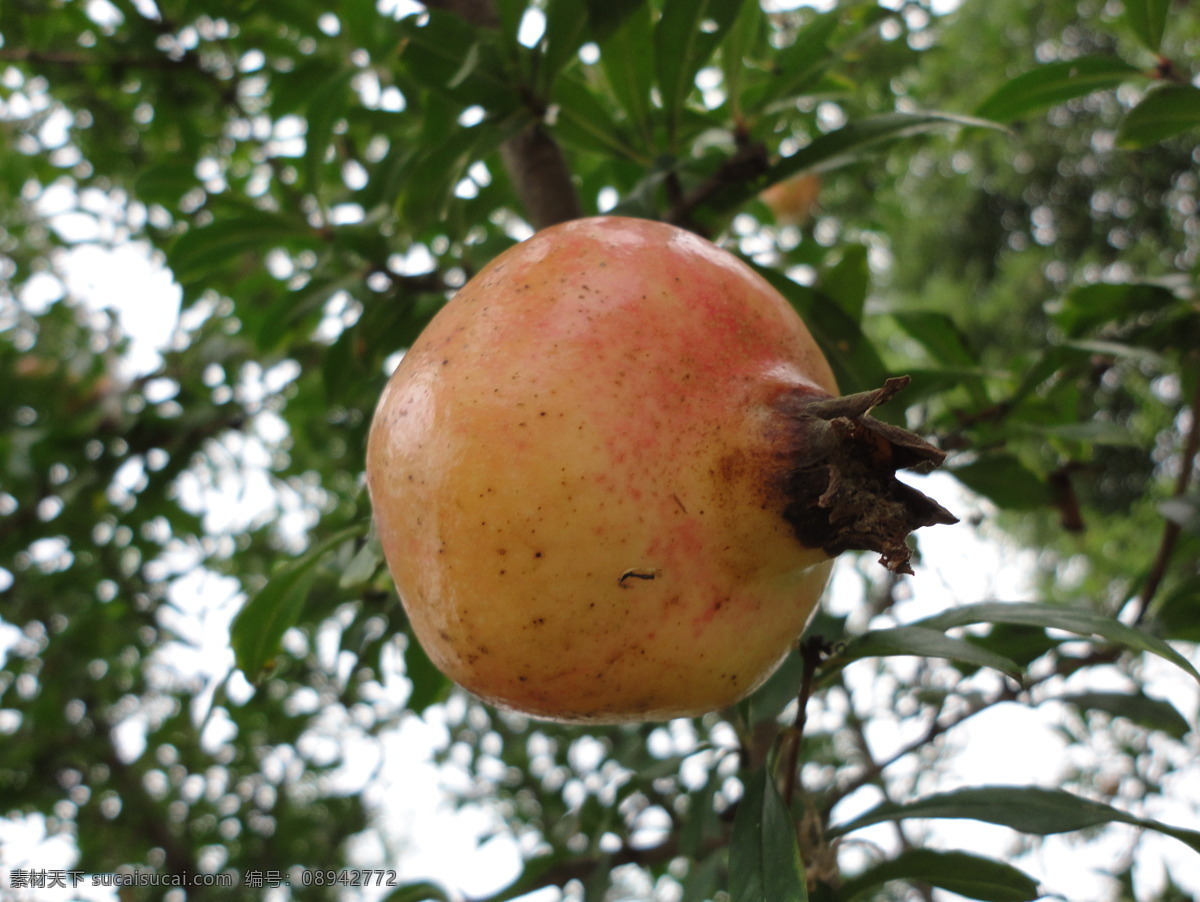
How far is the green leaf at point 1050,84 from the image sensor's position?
0.94m

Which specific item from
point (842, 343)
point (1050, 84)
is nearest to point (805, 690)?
point (842, 343)

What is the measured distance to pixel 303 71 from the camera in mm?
1274

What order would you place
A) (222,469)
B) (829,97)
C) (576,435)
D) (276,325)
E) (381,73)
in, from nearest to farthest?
(576,435) → (829,97) → (276,325) → (381,73) → (222,469)

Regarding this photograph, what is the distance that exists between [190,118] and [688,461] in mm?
1467

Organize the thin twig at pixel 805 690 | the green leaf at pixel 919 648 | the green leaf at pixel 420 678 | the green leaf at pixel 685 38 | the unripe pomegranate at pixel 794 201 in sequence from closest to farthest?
the green leaf at pixel 919 648 < the thin twig at pixel 805 690 < the green leaf at pixel 685 38 < the green leaf at pixel 420 678 < the unripe pomegranate at pixel 794 201

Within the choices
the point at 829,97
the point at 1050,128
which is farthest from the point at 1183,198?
the point at 829,97

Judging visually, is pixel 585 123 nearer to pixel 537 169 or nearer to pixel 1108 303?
pixel 537 169

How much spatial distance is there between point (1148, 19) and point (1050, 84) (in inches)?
4.2

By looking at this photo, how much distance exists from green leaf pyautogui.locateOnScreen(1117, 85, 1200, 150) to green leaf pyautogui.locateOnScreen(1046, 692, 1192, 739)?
631mm

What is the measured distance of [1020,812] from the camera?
0.74 m

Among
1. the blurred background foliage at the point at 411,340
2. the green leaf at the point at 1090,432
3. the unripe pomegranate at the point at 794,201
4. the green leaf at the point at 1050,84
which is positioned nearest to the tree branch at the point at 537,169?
the blurred background foliage at the point at 411,340

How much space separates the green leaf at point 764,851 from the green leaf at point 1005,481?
1.85 feet

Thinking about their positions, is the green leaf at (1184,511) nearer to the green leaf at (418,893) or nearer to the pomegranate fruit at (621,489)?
the pomegranate fruit at (621,489)

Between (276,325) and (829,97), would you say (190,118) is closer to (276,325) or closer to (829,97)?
(276,325)
